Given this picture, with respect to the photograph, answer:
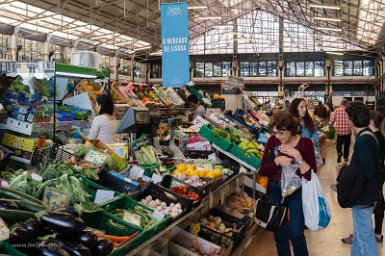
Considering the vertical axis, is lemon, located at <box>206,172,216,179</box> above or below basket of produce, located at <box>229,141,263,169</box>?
below

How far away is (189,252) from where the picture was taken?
3.51 m

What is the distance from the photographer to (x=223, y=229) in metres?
4.28

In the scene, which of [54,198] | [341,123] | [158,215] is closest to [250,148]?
[158,215]

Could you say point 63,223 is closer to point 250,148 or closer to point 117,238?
point 117,238

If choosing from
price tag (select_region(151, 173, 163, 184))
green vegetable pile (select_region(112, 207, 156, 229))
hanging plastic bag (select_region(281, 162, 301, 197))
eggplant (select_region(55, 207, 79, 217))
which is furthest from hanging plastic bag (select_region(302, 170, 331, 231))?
eggplant (select_region(55, 207, 79, 217))

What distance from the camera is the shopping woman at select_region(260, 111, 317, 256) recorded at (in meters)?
3.54

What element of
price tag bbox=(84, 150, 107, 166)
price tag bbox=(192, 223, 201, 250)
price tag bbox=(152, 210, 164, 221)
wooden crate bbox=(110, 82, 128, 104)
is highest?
wooden crate bbox=(110, 82, 128, 104)

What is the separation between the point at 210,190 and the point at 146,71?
31.6m

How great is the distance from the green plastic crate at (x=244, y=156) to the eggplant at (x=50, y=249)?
11.7 feet

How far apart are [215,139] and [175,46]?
2.53 meters

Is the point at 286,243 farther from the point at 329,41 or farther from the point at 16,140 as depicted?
the point at 329,41

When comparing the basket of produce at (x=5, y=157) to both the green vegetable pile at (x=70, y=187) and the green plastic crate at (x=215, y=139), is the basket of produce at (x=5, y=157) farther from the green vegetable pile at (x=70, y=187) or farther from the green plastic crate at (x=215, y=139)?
the green plastic crate at (x=215, y=139)

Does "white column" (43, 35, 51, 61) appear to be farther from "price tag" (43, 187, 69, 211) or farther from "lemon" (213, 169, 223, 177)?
"price tag" (43, 187, 69, 211)

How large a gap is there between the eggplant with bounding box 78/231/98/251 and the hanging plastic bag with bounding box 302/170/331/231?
1942 millimetres
